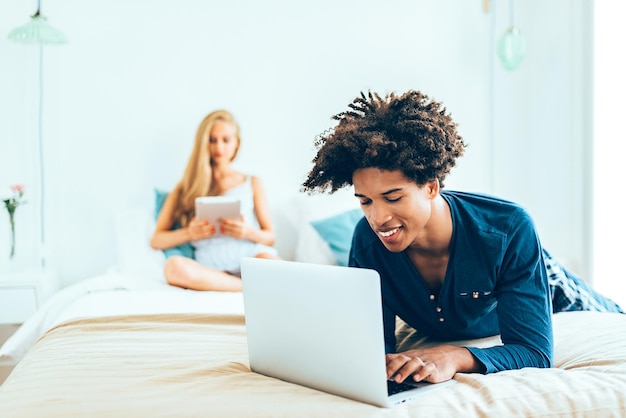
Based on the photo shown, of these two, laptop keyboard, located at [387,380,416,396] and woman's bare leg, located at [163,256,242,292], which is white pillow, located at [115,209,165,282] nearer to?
woman's bare leg, located at [163,256,242,292]

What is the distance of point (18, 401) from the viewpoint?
134 centimetres

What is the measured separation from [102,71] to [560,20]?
2234 mm

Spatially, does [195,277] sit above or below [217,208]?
below

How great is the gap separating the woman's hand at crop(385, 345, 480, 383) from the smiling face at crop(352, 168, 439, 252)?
224mm

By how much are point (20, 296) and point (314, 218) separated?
1300 millimetres

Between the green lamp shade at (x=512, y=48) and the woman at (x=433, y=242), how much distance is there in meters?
2.09

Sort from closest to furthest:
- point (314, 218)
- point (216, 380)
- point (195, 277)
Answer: point (216, 380) < point (195, 277) < point (314, 218)

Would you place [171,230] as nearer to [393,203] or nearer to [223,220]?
[223,220]

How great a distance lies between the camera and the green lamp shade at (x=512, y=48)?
3.58 m

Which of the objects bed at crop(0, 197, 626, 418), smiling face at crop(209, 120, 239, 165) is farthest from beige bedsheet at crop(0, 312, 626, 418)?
smiling face at crop(209, 120, 239, 165)

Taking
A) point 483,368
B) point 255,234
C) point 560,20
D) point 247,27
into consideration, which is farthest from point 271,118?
point 483,368

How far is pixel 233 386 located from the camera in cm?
137

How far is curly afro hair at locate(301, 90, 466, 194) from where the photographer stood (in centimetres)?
143

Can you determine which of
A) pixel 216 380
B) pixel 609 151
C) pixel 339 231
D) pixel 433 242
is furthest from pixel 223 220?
pixel 609 151
